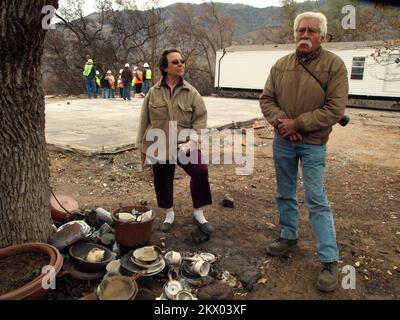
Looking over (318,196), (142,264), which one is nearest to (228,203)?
(318,196)

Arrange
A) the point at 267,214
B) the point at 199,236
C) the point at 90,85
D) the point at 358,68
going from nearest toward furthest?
the point at 199,236 < the point at 267,214 < the point at 90,85 < the point at 358,68

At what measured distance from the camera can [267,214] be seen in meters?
4.14

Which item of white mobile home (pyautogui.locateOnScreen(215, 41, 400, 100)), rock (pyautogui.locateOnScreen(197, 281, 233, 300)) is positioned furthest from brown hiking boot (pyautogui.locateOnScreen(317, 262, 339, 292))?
white mobile home (pyautogui.locateOnScreen(215, 41, 400, 100))

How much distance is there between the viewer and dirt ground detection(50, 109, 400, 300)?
280 centimetres

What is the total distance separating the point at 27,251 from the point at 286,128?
2.20 m

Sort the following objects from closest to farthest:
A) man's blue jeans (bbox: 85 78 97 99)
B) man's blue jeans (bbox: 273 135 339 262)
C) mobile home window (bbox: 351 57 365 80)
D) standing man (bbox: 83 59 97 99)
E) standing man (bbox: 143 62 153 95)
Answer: man's blue jeans (bbox: 273 135 339 262), standing man (bbox: 83 59 97 99), man's blue jeans (bbox: 85 78 97 99), standing man (bbox: 143 62 153 95), mobile home window (bbox: 351 57 365 80)

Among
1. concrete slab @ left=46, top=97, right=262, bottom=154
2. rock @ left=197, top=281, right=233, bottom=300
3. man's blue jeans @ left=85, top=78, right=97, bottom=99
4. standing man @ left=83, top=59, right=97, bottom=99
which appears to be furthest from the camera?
man's blue jeans @ left=85, top=78, right=97, bottom=99

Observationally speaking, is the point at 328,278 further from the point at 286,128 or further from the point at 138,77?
the point at 138,77

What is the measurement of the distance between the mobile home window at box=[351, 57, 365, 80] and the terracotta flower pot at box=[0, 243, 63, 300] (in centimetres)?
1983

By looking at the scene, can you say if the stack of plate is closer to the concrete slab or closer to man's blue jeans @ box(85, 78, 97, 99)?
the concrete slab

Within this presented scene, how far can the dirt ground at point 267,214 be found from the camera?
9.19 ft

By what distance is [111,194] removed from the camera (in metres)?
4.83
